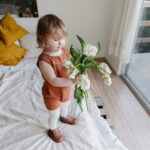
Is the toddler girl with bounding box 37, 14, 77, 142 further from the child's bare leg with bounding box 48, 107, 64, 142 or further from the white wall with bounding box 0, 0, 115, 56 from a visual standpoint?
the white wall with bounding box 0, 0, 115, 56

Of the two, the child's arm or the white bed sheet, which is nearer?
the child's arm

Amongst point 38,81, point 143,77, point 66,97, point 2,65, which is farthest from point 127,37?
point 2,65

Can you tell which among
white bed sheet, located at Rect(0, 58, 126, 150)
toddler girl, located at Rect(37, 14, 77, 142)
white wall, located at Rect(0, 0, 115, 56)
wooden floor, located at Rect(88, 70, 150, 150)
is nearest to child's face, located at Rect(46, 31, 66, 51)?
toddler girl, located at Rect(37, 14, 77, 142)

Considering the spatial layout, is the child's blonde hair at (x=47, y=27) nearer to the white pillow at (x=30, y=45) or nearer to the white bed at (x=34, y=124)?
the white bed at (x=34, y=124)

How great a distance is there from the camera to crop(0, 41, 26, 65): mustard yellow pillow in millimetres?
2061

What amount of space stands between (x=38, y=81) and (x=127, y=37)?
108cm

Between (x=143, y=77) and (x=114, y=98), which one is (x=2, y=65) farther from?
(x=143, y=77)

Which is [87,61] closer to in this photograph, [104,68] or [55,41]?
[104,68]

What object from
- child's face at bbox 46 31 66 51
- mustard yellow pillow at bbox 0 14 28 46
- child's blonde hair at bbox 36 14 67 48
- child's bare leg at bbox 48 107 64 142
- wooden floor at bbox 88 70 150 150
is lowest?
wooden floor at bbox 88 70 150 150

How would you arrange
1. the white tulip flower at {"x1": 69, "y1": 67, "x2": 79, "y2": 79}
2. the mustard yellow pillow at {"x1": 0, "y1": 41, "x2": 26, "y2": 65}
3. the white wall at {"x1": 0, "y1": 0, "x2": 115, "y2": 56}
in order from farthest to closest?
the white wall at {"x1": 0, "y1": 0, "x2": 115, "y2": 56} → the mustard yellow pillow at {"x1": 0, "y1": 41, "x2": 26, "y2": 65} → the white tulip flower at {"x1": 69, "y1": 67, "x2": 79, "y2": 79}

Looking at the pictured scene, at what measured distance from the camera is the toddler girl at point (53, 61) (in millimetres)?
984

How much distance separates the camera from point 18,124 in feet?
4.63

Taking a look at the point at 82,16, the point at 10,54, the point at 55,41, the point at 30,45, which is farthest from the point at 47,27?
the point at 82,16

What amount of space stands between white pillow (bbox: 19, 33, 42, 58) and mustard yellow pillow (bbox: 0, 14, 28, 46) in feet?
Answer: 0.19
